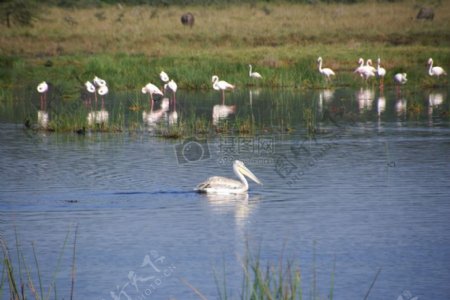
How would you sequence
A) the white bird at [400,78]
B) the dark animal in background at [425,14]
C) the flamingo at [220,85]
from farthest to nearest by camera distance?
the dark animal in background at [425,14] < the white bird at [400,78] < the flamingo at [220,85]

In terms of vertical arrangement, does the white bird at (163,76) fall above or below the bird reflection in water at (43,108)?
above

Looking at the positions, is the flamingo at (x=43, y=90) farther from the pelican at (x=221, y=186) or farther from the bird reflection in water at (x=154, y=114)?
the pelican at (x=221, y=186)

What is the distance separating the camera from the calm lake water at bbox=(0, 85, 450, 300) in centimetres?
1053

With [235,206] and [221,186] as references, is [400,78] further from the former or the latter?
[235,206]

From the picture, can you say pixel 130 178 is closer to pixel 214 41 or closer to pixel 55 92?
pixel 55 92

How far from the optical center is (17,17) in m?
48.3

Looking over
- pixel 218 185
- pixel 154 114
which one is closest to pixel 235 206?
pixel 218 185

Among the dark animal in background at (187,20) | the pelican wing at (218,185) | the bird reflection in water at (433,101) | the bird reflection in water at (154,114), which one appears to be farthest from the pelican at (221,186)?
the dark animal in background at (187,20)

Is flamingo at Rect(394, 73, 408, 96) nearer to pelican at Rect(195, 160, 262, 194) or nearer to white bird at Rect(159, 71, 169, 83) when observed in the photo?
white bird at Rect(159, 71, 169, 83)

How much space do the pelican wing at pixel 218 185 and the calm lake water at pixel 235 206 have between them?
154 mm

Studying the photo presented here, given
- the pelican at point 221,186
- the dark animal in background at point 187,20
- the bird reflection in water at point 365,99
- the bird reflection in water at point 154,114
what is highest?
the dark animal in background at point 187,20

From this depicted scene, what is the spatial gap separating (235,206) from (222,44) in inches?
1117

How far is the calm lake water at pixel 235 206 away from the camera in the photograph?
10531mm

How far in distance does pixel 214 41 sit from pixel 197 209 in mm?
29527
